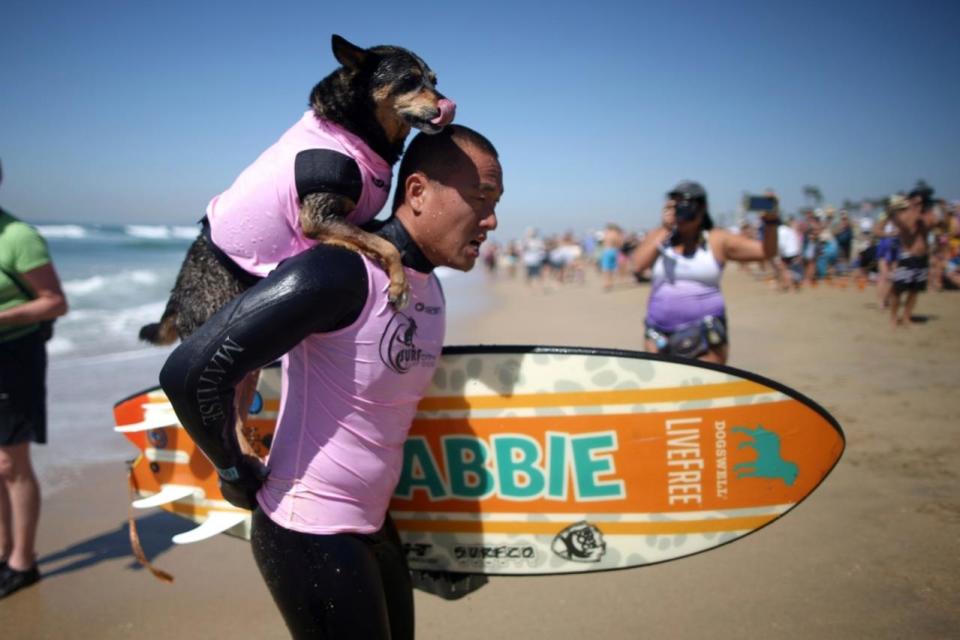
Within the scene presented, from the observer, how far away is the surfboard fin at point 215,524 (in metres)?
2.00

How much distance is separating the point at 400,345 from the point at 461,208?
39cm

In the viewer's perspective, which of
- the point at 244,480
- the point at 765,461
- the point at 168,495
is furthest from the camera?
the point at 168,495

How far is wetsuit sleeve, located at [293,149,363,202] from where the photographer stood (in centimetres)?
196

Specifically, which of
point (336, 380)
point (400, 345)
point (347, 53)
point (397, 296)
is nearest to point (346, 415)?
point (336, 380)

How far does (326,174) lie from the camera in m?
1.96

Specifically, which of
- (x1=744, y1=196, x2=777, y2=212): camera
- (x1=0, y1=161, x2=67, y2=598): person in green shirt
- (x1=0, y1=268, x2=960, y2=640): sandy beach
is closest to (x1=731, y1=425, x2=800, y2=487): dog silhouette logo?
(x1=0, y1=268, x2=960, y2=640): sandy beach

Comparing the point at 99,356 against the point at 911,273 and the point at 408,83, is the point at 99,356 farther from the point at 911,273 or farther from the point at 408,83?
the point at 911,273

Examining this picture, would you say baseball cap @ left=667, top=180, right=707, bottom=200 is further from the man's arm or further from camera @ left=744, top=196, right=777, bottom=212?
the man's arm

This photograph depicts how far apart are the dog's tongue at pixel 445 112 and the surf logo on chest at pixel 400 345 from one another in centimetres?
62

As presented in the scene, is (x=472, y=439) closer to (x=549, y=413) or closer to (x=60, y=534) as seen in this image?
(x=549, y=413)

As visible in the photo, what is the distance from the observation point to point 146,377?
8.31 m

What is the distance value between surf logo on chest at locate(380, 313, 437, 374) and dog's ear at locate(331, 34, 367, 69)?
1140 millimetres

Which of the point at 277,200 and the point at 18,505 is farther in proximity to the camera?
the point at 18,505

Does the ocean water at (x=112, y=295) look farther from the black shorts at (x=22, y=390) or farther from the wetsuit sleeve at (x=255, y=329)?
the wetsuit sleeve at (x=255, y=329)
